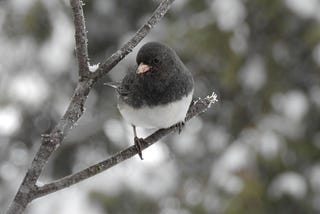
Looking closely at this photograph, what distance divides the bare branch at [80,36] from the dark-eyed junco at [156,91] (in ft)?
2.49

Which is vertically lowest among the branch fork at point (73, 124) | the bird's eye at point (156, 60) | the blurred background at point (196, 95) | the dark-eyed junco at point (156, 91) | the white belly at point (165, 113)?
the branch fork at point (73, 124)

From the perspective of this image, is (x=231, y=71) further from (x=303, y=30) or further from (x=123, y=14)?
(x=123, y=14)

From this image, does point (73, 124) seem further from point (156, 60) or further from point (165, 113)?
point (156, 60)

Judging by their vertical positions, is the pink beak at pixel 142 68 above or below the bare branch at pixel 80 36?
above

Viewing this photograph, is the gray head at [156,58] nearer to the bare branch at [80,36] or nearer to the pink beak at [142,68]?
the pink beak at [142,68]

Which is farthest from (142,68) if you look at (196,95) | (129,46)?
(196,95)

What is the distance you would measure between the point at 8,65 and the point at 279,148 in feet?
7.19

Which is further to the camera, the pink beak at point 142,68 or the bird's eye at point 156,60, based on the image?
the bird's eye at point 156,60

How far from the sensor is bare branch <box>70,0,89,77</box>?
1122mm

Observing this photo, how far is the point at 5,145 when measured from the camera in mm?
4672

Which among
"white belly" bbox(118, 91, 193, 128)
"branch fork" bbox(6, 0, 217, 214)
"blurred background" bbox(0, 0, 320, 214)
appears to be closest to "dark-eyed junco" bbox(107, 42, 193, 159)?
"white belly" bbox(118, 91, 193, 128)

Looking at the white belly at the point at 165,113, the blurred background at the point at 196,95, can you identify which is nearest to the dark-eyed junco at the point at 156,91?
the white belly at the point at 165,113

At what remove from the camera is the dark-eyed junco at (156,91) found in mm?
1917

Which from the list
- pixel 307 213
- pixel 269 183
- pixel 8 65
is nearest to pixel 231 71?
pixel 269 183
